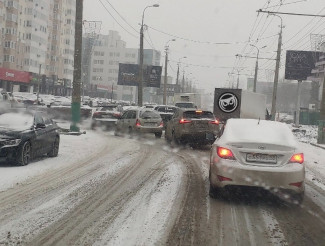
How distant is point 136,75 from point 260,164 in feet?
A: 210

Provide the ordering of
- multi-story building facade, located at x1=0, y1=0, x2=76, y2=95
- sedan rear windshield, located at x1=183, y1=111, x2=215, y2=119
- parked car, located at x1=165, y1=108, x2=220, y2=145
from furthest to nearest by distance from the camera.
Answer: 1. multi-story building facade, located at x1=0, y1=0, x2=76, y2=95
2. sedan rear windshield, located at x1=183, y1=111, x2=215, y2=119
3. parked car, located at x1=165, y1=108, x2=220, y2=145

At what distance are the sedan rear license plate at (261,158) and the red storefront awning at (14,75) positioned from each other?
64.1 metres

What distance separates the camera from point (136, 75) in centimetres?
7025

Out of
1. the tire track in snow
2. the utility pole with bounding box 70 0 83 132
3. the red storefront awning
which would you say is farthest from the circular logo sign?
the red storefront awning

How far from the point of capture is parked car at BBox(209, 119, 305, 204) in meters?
6.98

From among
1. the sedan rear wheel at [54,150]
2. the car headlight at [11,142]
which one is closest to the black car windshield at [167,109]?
the sedan rear wheel at [54,150]

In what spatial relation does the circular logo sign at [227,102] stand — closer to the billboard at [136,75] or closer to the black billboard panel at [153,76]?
the billboard at [136,75]

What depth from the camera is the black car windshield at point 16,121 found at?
415 inches

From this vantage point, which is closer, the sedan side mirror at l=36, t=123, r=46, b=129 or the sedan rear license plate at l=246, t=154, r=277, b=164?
the sedan rear license plate at l=246, t=154, r=277, b=164

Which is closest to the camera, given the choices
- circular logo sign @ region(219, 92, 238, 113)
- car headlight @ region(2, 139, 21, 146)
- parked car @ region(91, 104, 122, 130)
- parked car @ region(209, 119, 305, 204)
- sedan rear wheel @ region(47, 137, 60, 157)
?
parked car @ region(209, 119, 305, 204)

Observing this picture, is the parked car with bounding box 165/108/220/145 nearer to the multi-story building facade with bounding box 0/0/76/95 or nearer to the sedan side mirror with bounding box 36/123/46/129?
the sedan side mirror with bounding box 36/123/46/129

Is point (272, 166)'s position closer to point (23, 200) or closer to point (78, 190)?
point (78, 190)

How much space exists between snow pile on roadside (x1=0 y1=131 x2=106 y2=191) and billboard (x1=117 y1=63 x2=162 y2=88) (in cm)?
5135

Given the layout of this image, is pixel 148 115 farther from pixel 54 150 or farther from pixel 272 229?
pixel 272 229
